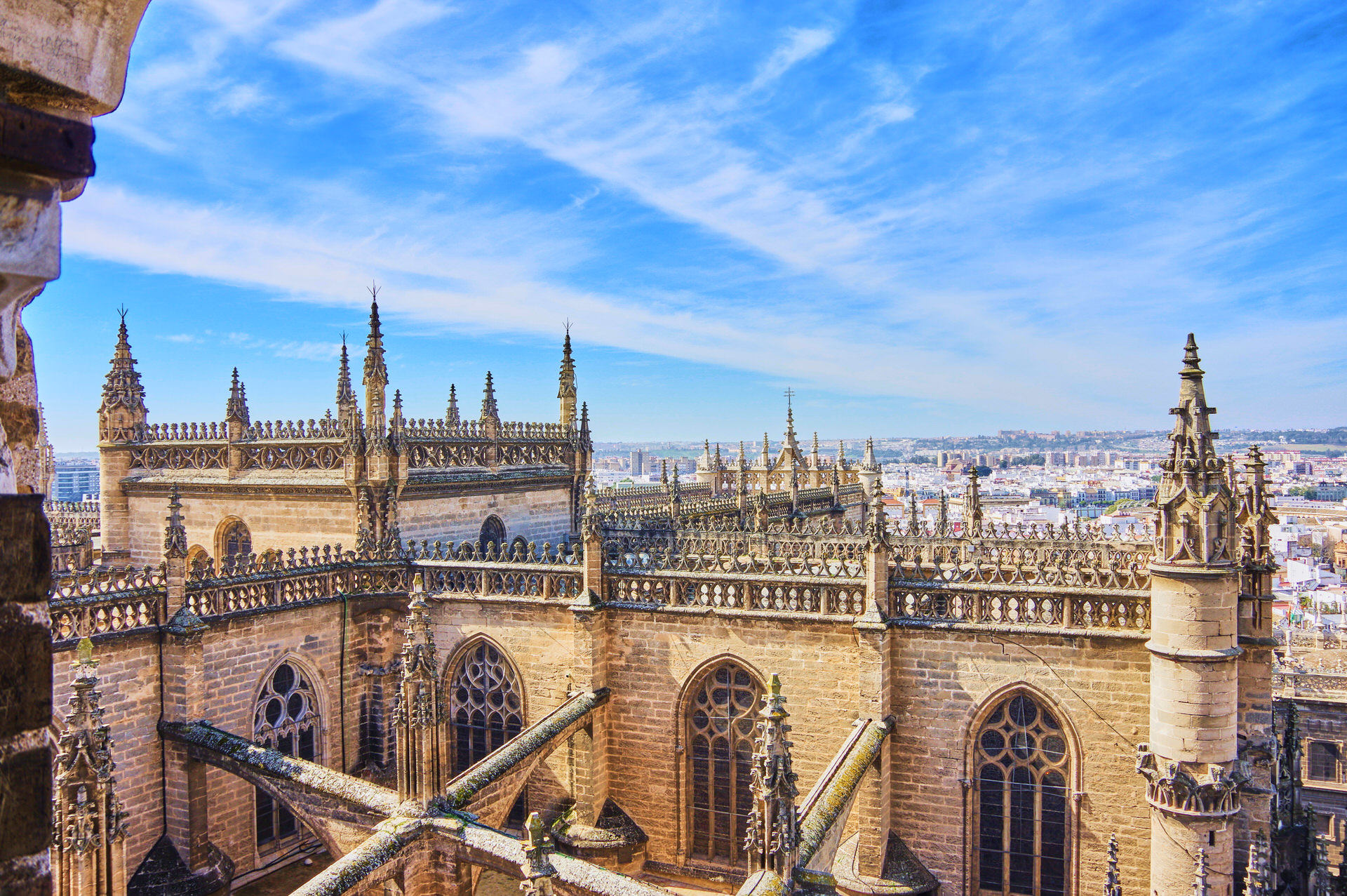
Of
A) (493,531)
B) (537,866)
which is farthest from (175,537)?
(493,531)

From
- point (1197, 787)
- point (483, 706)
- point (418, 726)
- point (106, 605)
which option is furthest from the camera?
point (483, 706)

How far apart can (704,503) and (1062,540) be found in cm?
1496

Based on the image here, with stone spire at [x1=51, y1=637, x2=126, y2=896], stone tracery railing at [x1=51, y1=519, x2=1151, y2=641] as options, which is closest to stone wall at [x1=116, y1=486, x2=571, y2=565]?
stone tracery railing at [x1=51, y1=519, x2=1151, y2=641]

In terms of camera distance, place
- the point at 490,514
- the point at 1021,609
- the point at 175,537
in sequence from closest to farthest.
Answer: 1. the point at 1021,609
2. the point at 175,537
3. the point at 490,514

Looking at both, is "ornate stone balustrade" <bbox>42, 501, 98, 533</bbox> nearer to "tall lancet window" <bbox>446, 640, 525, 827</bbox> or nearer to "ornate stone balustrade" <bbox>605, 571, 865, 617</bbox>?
"tall lancet window" <bbox>446, 640, 525, 827</bbox>

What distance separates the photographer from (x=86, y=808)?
11109 mm

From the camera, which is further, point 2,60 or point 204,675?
point 204,675

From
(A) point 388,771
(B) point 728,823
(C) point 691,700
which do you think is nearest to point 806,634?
(C) point 691,700

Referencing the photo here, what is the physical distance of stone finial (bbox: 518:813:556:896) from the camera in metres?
11.0

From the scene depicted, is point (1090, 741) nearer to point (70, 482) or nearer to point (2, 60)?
point (2, 60)

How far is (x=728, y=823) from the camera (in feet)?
58.2

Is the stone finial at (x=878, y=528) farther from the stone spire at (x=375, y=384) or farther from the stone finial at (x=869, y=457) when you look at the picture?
the stone finial at (x=869, y=457)

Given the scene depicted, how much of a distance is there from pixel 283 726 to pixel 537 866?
30.7 ft

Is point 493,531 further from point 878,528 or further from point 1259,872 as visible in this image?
point 1259,872
